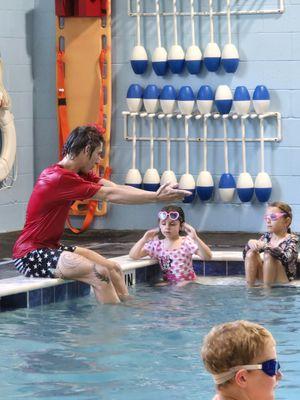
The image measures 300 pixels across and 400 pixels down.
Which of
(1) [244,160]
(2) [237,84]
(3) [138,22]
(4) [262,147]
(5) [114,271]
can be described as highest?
(3) [138,22]

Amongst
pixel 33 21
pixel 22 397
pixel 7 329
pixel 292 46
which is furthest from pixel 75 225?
pixel 22 397

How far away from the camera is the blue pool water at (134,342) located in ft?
17.9

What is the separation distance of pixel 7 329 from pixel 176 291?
1717 millimetres

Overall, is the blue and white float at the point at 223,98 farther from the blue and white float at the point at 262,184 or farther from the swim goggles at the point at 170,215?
the swim goggles at the point at 170,215

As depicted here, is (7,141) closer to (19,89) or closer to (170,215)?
(19,89)

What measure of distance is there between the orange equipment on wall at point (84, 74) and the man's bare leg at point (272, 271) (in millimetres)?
2780

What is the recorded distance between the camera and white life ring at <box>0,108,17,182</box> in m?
10.0

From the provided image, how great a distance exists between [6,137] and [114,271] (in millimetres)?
2783

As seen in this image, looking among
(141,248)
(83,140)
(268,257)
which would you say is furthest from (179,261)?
(83,140)

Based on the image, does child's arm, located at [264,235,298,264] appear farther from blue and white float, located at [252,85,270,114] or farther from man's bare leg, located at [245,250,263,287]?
blue and white float, located at [252,85,270,114]

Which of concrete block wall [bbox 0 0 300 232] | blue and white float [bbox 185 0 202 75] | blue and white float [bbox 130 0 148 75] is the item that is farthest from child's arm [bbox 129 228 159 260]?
blue and white float [bbox 130 0 148 75]

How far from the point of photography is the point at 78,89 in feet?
35.5

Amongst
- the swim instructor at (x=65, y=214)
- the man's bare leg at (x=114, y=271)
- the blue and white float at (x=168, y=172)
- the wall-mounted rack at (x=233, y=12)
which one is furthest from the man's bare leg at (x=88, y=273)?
the wall-mounted rack at (x=233, y=12)

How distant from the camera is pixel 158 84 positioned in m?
10.7
